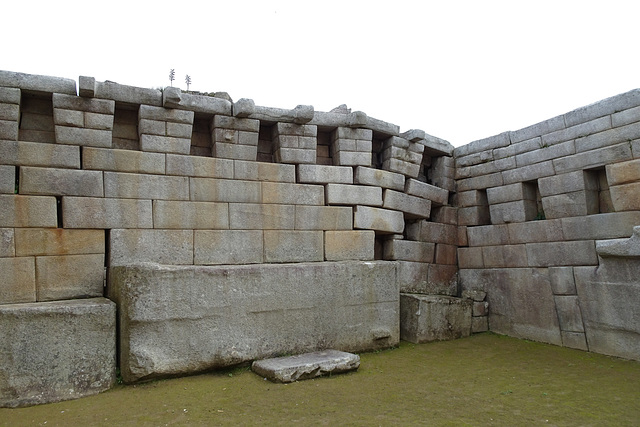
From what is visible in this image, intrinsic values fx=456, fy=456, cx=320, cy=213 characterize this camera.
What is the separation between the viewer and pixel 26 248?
5652 mm

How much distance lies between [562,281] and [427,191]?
2.92m

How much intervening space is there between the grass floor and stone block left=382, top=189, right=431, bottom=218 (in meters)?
2.83

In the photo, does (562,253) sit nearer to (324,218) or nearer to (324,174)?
(324,218)

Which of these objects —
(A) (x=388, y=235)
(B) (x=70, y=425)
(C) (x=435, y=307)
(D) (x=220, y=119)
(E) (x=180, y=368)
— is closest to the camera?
(B) (x=70, y=425)

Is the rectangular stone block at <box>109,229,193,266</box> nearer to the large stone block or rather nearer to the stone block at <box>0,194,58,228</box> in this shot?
the large stone block

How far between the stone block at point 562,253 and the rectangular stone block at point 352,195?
2850 mm

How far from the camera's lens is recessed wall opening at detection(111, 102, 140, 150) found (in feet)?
21.7

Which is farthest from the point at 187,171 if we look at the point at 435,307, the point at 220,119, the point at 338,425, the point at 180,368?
the point at 435,307

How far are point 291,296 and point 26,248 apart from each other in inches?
134

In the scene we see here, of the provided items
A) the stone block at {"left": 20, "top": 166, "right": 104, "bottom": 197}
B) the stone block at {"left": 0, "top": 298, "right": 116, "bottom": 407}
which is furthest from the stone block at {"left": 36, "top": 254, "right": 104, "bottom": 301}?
the stone block at {"left": 20, "top": 166, "right": 104, "bottom": 197}

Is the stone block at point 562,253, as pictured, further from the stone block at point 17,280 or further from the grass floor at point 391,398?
the stone block at point 17,280

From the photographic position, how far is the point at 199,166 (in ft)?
22.2

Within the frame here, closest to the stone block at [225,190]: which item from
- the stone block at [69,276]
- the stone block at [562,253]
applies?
the stone block at [69,276]

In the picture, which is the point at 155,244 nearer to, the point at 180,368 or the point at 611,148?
the point at 180,368
